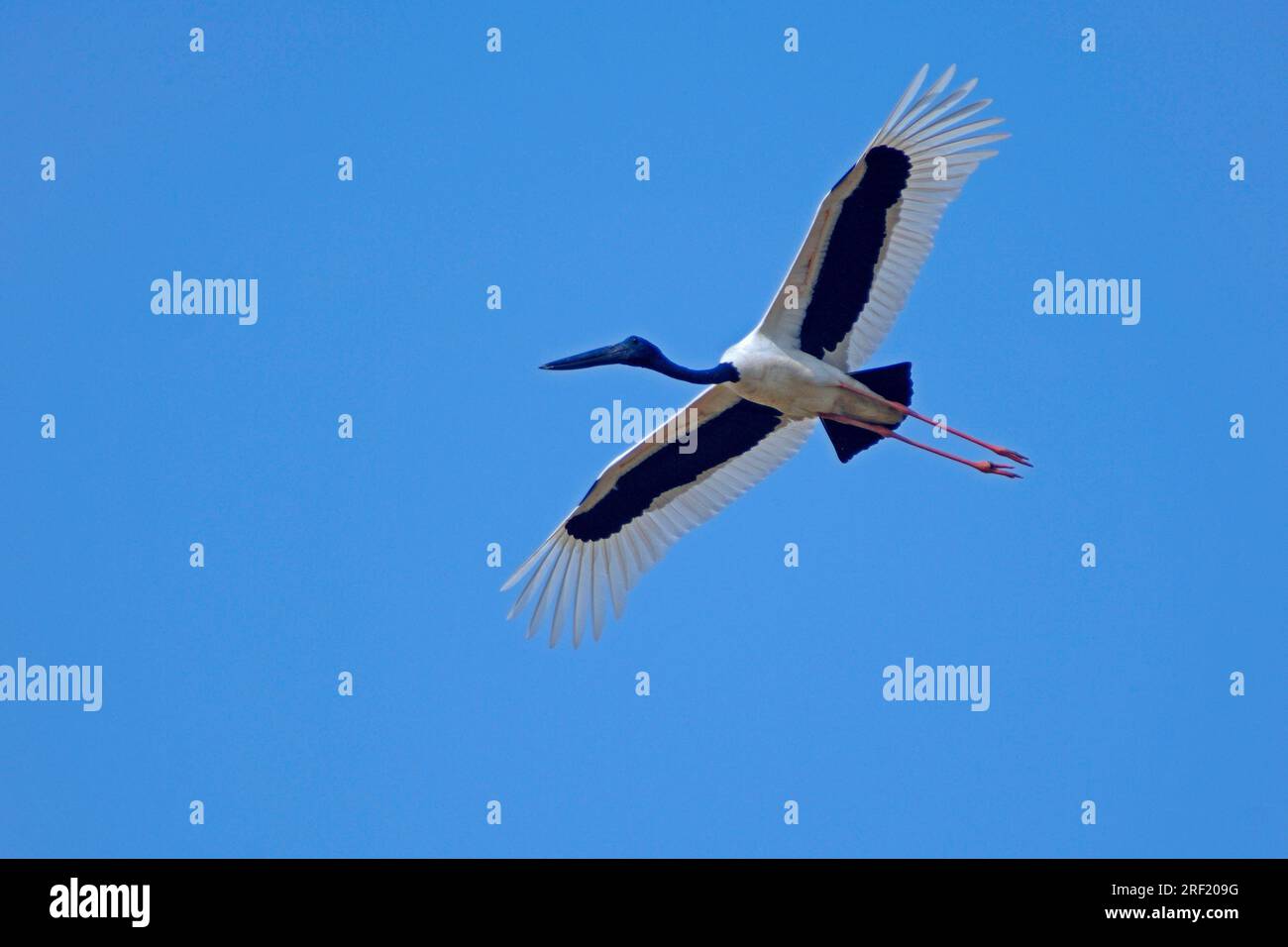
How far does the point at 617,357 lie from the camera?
747 inches

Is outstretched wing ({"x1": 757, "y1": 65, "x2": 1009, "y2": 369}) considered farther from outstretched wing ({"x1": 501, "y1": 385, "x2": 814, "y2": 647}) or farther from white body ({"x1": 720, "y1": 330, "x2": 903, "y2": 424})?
outstretched wing ({"x1": 501, "y1": 385, "x2": 814, "y2": 647})

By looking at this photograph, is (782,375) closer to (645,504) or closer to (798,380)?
(798,380)

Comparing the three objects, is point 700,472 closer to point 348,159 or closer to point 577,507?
point 577,507

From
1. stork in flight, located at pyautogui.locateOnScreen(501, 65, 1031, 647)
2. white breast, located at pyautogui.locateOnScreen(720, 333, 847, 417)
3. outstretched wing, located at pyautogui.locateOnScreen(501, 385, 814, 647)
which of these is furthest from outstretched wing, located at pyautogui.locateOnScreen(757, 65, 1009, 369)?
outstretched wing, located at pyautogui.locateOnScreen(501, 385, 814, 647)

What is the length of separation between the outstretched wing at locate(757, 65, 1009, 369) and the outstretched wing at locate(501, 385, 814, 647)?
1674mm

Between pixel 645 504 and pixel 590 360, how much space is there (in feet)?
5.31

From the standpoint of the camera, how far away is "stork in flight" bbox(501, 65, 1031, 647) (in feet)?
57.6

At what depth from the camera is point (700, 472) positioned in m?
19.5

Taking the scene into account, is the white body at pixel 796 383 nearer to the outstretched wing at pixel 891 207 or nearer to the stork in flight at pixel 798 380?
the stork in flight at pixel 798 380
